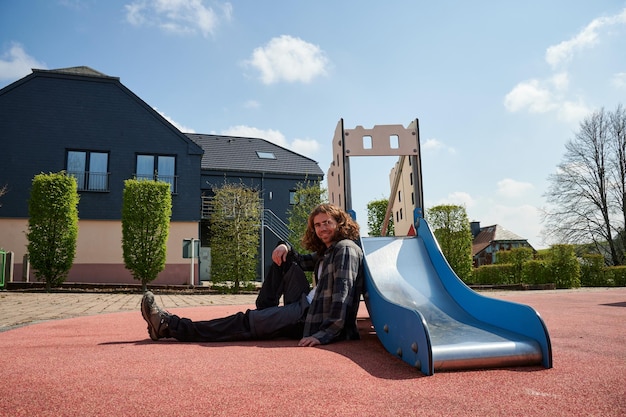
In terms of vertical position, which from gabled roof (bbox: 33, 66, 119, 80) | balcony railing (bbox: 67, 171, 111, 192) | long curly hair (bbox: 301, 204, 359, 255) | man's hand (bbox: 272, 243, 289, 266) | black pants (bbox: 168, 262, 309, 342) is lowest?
black pants (bbox: 168, 262, 309, 342)

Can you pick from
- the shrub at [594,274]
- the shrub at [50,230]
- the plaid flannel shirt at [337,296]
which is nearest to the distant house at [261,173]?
the shrub at [50,230]

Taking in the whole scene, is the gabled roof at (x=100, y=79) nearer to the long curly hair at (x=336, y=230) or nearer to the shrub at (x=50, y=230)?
the shrub at (x=50, y=230)

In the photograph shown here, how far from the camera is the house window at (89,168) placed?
1655 cm

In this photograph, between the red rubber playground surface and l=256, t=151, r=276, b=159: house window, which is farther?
l=256, t=151, r=276, b=159: house window

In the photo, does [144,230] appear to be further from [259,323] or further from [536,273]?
[536,273]

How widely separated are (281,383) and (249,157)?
2198 centimetres

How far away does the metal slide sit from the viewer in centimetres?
255

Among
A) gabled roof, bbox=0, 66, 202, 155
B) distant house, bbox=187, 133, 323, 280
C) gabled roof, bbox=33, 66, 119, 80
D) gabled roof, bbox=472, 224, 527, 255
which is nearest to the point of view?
gabled roof, bbox=0, 66, 202, 155

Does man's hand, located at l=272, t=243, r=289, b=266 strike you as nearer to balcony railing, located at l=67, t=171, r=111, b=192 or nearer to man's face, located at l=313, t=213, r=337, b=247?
man's face, located at l=313, t=213, r=337, b=247

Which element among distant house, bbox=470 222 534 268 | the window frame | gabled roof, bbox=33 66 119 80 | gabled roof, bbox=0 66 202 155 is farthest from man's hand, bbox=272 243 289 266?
distant house, bbox=470 222 534 268

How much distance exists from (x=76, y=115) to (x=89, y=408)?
1767 centimetres

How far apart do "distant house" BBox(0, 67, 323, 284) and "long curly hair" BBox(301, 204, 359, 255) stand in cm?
1380

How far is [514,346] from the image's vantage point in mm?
2613

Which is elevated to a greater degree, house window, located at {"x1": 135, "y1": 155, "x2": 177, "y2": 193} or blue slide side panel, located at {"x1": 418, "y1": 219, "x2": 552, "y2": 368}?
house window, located at {"x1": 135, "y1": 155, "x2": 177, "y2": 193}
